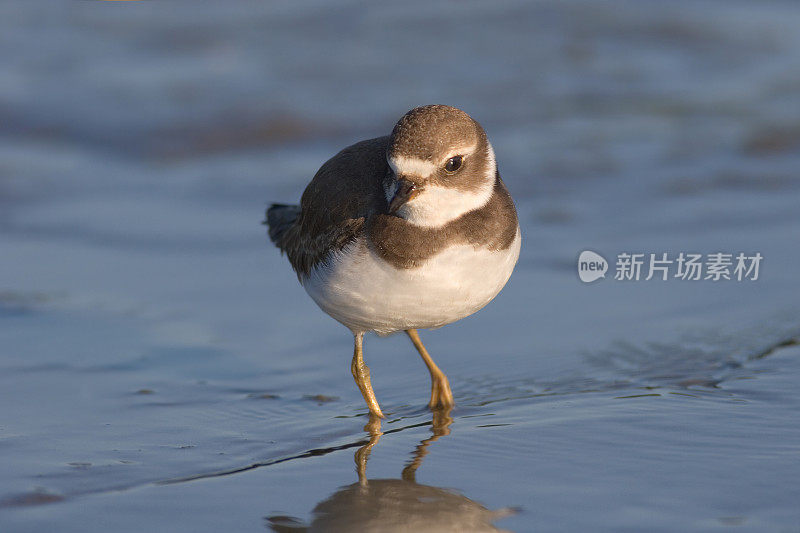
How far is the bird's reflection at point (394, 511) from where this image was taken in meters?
4.21

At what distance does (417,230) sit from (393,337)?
2000mm

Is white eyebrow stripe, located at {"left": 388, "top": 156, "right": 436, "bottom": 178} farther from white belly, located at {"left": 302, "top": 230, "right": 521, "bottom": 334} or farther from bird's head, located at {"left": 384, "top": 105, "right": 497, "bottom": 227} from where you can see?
white belly, located at {"left": 302, "top": 230, "right": 521, "bottom": 334}

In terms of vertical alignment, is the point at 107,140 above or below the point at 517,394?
above

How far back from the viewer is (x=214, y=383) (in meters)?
6.11

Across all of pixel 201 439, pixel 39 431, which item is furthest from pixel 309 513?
pixel 39 431

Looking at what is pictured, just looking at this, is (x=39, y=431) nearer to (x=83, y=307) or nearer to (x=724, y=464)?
(x=83, y=307)

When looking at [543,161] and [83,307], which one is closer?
[83,307]

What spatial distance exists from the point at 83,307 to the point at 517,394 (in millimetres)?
3025

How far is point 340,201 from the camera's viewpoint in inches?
215

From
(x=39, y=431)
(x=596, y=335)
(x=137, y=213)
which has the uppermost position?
(x=137, y=213)

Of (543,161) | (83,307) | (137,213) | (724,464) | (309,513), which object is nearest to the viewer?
(309,513)

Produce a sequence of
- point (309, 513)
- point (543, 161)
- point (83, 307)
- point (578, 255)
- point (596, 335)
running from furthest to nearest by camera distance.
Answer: point (543, 161)
point (578, 255)
point (83, 307)
point (596, 335)
point (309, 513)

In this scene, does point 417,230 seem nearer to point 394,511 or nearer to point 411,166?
point 411,166

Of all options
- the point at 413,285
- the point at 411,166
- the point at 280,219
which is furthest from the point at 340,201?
the point at 280,219
